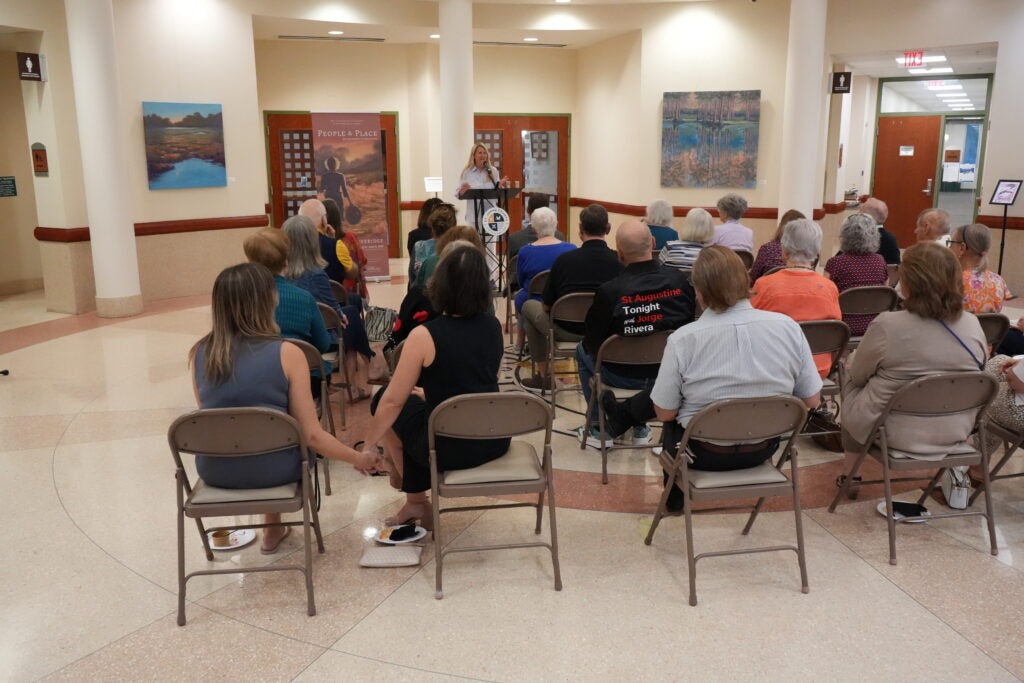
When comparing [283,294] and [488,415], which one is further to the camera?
[283,294]

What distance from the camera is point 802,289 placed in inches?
176

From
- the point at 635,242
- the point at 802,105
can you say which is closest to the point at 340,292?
the point at 635,242

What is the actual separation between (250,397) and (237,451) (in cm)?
21

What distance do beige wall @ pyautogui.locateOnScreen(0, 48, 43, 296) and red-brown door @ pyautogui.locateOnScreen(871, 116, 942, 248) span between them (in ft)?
46.7

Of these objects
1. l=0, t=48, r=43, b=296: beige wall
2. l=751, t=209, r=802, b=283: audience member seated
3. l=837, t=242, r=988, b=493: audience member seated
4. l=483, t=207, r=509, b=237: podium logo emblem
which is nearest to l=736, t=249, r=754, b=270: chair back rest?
l=751, t=209, r=802, b=283: audience member seated

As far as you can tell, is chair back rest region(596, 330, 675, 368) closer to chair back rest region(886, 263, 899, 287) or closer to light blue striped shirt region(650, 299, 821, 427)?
light blue striped shirt region(650, 299, 821, 427)

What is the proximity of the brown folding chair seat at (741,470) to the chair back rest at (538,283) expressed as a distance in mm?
2619

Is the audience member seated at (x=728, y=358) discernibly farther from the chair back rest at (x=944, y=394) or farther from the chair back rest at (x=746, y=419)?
the chair back rest at (x=944, y=394)

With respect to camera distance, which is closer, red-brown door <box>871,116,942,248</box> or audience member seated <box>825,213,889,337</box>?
audience member seated <box>825,213,889,337</box>

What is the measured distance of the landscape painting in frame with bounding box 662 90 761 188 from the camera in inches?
434

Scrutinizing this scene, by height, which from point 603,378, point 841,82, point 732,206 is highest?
point 841,82

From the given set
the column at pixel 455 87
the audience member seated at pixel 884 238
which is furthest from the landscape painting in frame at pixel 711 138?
the audience member seated at pixel 884 238

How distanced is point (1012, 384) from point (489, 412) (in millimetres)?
2449

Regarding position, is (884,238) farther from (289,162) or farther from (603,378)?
(289,162)
